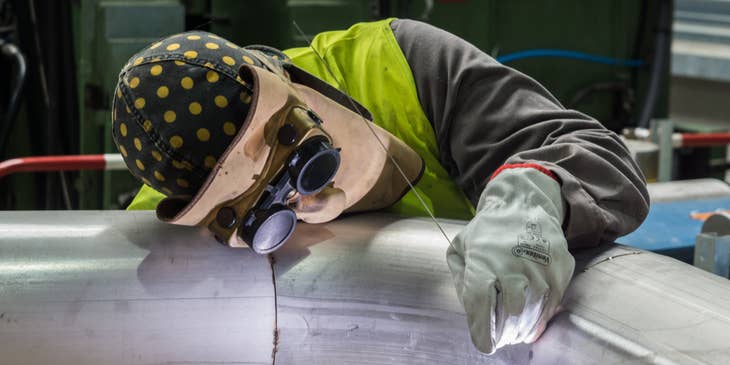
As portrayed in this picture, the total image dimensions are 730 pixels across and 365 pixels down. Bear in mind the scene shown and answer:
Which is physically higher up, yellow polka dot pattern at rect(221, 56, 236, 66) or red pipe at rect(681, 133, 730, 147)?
yellow polka dot pattern at rect(221, 56, 236, 66)

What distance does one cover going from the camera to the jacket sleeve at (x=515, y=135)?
1.02m

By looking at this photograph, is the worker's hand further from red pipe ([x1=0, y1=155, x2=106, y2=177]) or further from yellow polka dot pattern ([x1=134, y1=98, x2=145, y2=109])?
red pipe ([x1=0, y1=155, x2=106, y2=177])

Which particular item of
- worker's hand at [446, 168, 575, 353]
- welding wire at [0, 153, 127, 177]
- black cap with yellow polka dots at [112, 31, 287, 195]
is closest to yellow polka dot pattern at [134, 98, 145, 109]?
black cap with yellow polka dots at [112, 31, 287, 195]

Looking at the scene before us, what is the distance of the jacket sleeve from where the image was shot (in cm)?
102

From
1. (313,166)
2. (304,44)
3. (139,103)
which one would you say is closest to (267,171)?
(313,166)

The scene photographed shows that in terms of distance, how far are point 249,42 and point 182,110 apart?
69.9 inches

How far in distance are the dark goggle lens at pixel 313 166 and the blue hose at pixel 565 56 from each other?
6.25 feet

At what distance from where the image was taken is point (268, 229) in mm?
976

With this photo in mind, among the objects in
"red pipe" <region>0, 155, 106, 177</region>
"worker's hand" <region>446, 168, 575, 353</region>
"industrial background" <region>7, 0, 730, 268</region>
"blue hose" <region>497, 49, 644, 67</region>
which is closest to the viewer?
"worker's hand" <region>446, 168, 575, 353</region>

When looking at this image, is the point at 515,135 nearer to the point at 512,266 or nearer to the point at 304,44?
the point at 512,266

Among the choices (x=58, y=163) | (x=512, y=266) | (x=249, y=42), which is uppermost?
(x=512, y=266)

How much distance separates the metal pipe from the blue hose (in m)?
1.90

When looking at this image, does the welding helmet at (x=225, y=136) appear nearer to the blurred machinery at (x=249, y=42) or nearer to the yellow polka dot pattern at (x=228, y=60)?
the yellow polka dot pattern at (x=228, y=60)

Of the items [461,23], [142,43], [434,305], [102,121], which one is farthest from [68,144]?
[434,305]
